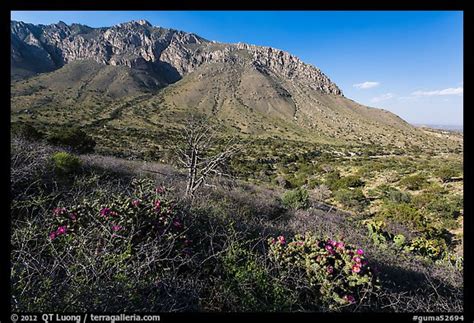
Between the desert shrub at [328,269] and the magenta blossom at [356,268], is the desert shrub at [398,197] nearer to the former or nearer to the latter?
the desert shrub at [328,269]

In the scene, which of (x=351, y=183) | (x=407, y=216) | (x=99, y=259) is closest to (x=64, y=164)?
(x=99, y=259)

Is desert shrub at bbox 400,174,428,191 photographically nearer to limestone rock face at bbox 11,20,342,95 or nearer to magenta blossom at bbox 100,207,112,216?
magenta blossom at bbox 100,207,112,216

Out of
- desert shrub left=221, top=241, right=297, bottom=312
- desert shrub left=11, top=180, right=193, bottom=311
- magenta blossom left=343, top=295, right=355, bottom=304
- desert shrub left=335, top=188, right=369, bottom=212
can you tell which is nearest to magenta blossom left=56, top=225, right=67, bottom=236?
desert shrub left=11, top=180, right=193, bottom=311

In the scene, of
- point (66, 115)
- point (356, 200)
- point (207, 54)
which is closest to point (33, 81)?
point (66, 115)

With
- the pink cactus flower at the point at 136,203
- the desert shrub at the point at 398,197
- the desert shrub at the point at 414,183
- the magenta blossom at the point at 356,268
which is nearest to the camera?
the magenta blossom at the point at 356,268

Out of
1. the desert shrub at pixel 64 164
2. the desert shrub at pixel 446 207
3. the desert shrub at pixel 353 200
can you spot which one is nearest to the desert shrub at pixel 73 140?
the desert shrub at pixel 64 164
